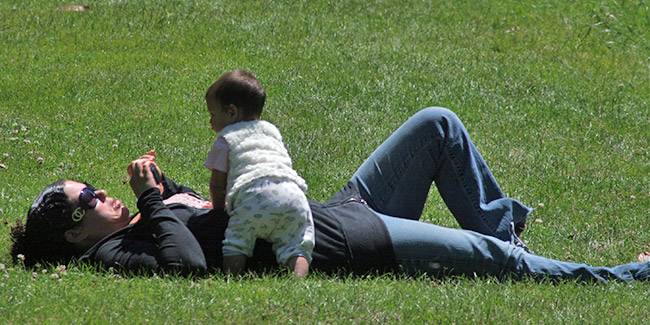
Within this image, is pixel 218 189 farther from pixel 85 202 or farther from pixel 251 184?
pixel 85 202

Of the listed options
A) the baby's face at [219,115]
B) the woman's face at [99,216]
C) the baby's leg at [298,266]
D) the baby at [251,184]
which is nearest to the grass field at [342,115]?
the baby's leg at [298,266]

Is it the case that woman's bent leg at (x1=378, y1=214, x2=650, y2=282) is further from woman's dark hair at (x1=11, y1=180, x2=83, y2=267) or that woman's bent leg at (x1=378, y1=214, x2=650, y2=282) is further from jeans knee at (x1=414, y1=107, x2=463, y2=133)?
woman's dark hair at (x1=11, y1=180, x2=83, y2=267)

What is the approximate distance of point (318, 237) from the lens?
4.48 metres

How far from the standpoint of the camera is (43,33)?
11211mm

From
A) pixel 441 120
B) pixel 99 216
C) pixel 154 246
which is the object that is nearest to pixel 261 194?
pixel 154 246

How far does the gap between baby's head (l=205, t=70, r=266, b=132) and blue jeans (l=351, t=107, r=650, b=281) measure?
1.02m

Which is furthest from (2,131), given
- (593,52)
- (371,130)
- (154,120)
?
(593,52)

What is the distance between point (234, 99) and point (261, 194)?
23.1 inches

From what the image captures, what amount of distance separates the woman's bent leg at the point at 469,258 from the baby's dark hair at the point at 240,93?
1.02m

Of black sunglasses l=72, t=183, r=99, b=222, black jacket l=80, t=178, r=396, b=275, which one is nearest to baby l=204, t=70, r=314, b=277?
black jacket l=80, t=178, r=396, b=275

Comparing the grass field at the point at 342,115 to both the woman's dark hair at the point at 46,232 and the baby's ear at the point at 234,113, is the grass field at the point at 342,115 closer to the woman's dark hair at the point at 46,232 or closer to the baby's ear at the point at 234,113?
the woman's dark hair at the point at 46,232

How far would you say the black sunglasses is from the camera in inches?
177

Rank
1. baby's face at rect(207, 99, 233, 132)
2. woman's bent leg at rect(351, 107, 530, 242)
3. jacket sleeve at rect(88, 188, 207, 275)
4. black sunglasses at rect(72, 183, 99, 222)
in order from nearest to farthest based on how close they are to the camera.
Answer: jacket sleeve at rect(88, 188, 207, 275), baby's face at rect(207, 99, 233, 132), black sunglasses at rect(72, 183, 99, 222), woman's bent leg at rect(351, 107, 530, 242)

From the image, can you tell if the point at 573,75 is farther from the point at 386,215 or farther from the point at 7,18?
the point at 7,18
